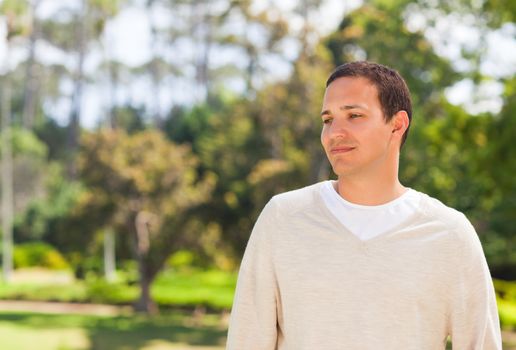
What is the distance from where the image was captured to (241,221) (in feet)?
94.2

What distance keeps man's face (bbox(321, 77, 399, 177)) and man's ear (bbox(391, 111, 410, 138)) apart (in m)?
0.04

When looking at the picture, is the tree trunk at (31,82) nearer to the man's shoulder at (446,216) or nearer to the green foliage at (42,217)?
the green foliage at (42,217)

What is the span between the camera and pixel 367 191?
2.10 metres

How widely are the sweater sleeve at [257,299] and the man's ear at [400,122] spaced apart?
0.37m

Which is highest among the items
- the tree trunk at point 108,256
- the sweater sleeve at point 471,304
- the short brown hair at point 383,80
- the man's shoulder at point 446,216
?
the short brown hair at point 383,80

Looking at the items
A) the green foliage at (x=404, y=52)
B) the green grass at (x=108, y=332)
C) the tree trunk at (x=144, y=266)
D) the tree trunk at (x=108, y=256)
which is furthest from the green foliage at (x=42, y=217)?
the green foliage at (x=404, y=52)

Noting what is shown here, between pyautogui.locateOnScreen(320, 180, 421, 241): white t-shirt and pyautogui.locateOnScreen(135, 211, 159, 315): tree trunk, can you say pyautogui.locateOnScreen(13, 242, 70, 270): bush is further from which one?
pyautogui.locateOnScreen(320, 180, 421, 241): white t-shirt

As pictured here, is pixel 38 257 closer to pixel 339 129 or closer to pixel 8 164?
pixel 8 164

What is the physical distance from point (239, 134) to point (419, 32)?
24.3 ft

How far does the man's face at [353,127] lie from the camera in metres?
2.05

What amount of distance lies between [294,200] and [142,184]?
26.1 m

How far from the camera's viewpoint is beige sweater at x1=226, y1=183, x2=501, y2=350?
2.00 metres

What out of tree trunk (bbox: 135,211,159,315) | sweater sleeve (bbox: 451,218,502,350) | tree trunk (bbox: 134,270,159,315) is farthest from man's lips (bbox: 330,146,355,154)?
tree trunk (bbox: 134,270,159,315)

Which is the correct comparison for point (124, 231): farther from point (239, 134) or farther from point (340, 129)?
point (340, 129)
